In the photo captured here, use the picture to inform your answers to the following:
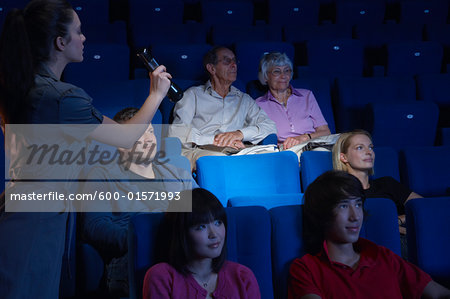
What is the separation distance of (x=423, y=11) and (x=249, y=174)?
4.97ft

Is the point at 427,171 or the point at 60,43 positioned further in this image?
the point at 427,171

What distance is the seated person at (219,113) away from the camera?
137cm

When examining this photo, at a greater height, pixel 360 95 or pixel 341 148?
pixel 360 95

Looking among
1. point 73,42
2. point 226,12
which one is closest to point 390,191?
point 73,42

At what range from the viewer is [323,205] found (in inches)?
28.6

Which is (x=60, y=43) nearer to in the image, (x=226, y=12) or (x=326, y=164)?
(x=326, y=164)

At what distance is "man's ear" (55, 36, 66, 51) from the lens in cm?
59

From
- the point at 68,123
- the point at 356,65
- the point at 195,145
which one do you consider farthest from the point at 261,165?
the point at 356,65

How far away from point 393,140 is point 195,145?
1.83 ft

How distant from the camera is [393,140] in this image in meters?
1.41

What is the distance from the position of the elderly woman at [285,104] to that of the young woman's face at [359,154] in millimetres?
398

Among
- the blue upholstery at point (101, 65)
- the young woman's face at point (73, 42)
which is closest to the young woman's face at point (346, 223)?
the young woman's face at point (73, 42)

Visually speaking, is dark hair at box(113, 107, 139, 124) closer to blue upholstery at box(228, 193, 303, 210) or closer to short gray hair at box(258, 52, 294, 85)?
blue upholstery at box(228, 193, 303, 210)

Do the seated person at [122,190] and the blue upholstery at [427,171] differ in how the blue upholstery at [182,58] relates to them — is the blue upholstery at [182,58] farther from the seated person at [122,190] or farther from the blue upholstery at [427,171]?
the blue upholstery at [427,171]
